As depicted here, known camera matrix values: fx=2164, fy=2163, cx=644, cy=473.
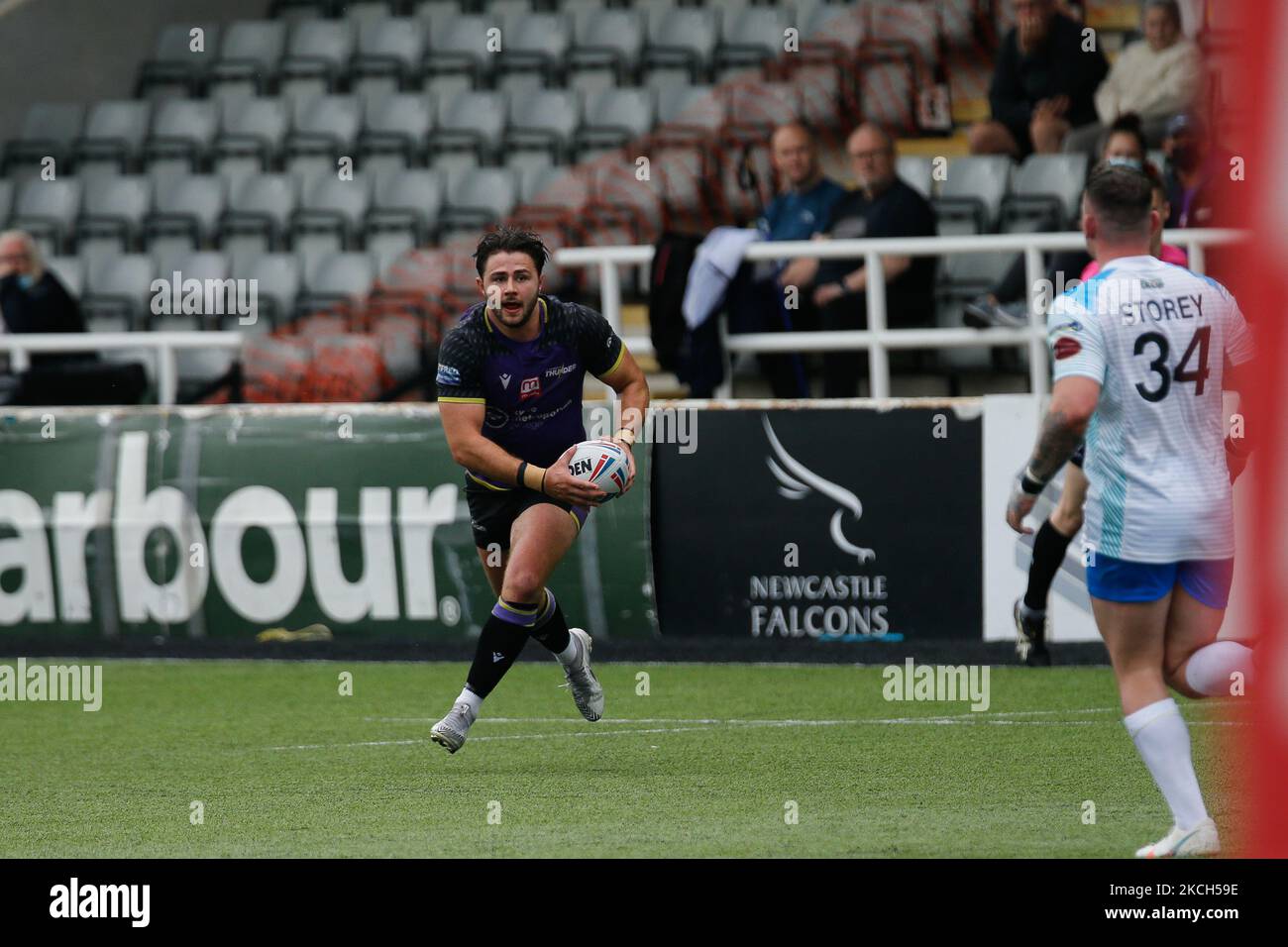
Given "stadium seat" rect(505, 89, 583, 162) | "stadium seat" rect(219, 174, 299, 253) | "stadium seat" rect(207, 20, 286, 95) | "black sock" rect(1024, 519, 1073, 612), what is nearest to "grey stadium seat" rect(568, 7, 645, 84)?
"stadium seat" rect(505, 89, 583, 162)

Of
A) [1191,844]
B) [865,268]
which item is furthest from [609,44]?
[1191,844]

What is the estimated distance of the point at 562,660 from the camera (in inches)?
369

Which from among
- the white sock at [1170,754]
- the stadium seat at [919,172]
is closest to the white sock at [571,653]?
the white sock at [1170,754]

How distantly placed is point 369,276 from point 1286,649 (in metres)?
14.5

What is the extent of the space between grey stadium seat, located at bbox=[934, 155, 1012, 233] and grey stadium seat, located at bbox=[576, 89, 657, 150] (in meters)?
3.27

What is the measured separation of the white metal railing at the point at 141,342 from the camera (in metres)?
14.4

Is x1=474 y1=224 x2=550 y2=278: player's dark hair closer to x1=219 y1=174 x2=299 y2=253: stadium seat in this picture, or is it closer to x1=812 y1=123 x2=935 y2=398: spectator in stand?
x1=812 y1=123 x2=935 y2=398: spectator in stand

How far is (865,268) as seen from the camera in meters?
13.4

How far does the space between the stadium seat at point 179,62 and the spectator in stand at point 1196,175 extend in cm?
1123

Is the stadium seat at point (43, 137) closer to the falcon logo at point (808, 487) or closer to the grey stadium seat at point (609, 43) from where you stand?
the grey stadium seat at point (609, 43)

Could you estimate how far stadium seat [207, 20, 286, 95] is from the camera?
67.1ft

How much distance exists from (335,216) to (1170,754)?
523 inches

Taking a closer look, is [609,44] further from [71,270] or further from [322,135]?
[71,270]
